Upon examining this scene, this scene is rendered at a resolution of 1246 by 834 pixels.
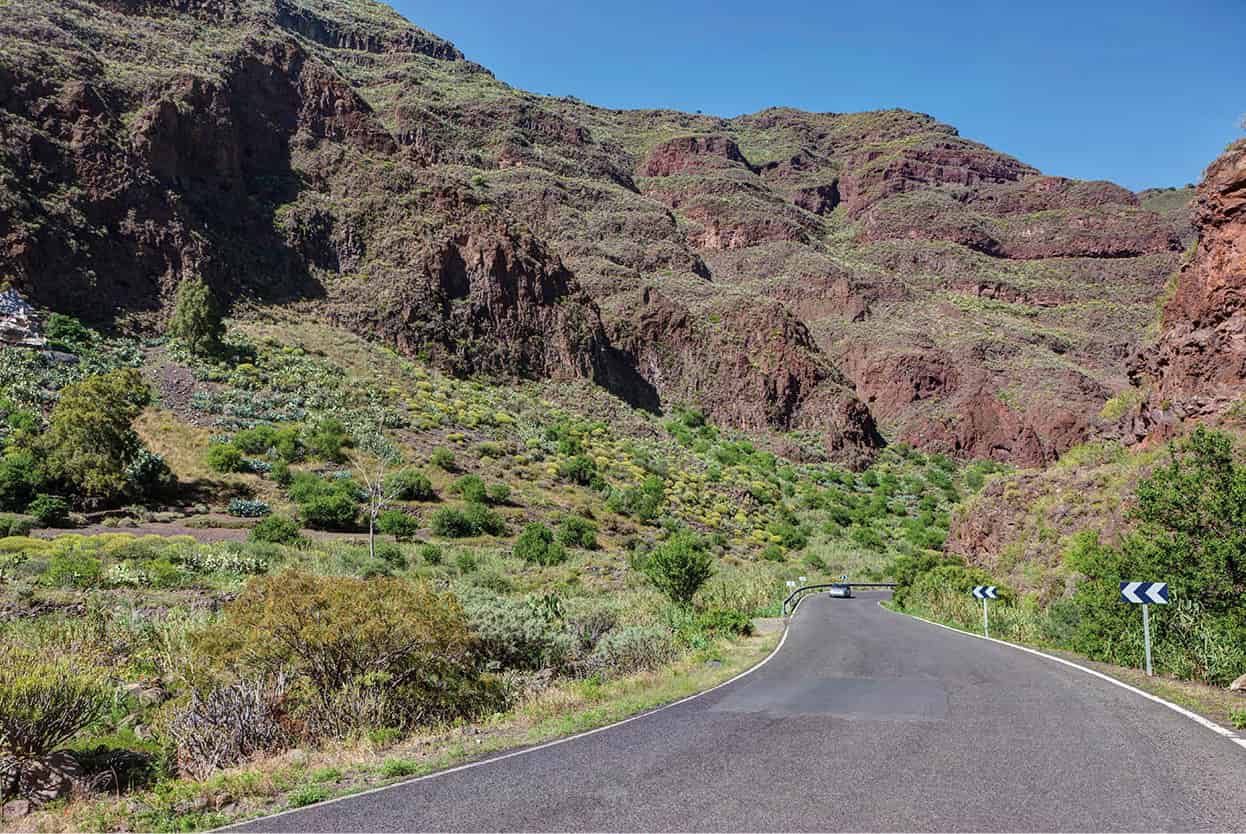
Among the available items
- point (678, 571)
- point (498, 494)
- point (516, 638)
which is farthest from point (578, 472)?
point (516, 638)

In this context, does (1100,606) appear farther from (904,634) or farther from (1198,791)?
(1198,791)

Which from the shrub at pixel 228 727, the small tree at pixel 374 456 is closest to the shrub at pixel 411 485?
the small tree at pixel 374 456

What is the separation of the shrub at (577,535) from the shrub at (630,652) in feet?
70.3

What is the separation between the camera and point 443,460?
4053 cm

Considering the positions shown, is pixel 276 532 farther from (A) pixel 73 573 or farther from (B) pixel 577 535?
(B) pixel 577 535

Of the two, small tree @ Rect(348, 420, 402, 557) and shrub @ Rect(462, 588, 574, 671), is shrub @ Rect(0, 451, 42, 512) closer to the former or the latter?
small tree @ Rect(348, 420, 402, 557)

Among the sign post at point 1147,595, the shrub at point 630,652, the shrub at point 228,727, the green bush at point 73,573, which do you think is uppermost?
the sign post at point 1147,595

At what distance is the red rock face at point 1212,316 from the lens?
21.7 m

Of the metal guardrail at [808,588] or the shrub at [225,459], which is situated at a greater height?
the shrub at [225,459]

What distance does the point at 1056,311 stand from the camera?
93.1 metres

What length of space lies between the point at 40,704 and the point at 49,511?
2640 cm

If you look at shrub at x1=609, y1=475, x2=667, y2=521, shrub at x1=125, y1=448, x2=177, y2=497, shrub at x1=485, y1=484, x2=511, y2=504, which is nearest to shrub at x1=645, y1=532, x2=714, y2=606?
shrub at x1=485, y1=484, x2=511, y2=504

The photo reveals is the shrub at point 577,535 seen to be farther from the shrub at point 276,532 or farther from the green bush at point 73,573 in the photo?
the green bush at point 73,573

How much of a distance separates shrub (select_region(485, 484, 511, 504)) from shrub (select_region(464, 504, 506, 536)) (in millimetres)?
2531
